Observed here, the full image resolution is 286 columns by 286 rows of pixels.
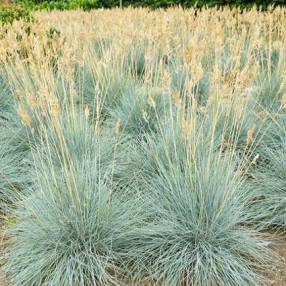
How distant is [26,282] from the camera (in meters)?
2.46

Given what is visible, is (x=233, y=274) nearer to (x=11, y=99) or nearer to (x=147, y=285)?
(x=147, y=285)

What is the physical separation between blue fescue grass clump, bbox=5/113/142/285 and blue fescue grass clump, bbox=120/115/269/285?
0.13m

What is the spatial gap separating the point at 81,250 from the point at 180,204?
25.5 inches

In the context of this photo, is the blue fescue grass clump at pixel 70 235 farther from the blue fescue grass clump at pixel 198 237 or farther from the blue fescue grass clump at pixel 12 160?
the blue fescue grass clump at pixel 12 160

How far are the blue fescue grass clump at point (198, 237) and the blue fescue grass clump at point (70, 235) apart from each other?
13 centimetres

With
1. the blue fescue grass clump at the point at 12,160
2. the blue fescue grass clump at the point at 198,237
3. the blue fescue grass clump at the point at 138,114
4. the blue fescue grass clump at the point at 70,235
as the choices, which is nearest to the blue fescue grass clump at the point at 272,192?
the blue fescue grass clump at the point at 198,237

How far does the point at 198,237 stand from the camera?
2.62 meters

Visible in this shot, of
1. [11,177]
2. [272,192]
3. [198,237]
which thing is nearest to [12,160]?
[11,177]

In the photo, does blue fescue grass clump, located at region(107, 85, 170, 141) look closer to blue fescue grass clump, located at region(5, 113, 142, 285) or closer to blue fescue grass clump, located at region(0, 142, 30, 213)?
blue fescue grass clump, located at region(0, 142, 30, 213)

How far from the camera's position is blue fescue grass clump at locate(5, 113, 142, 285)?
8.15 feet

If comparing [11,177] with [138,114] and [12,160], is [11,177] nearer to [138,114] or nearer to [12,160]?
[12,160]

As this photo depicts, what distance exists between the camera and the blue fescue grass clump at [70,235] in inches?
97.8

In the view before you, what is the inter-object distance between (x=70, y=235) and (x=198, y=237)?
2.45ft

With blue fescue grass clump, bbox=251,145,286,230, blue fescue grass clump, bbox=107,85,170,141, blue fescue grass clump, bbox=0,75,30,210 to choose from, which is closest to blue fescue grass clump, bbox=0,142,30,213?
blue fescue grass clump, bbox=0,75,30,210
